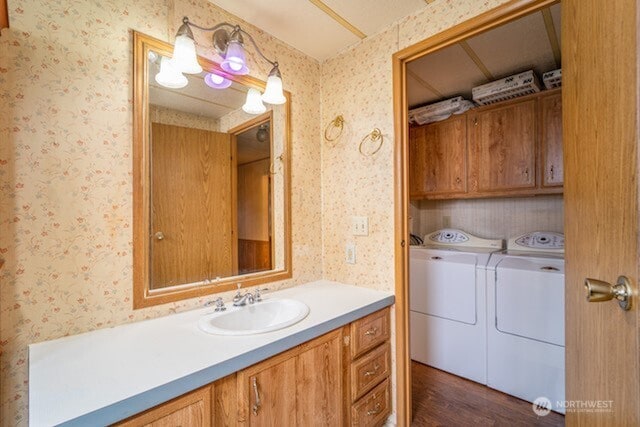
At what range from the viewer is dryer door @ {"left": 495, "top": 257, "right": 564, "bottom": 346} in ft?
5.56

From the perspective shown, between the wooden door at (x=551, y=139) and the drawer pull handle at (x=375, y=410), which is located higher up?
the wooden door at (x=551, y=139)

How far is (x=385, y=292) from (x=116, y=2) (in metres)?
1.76

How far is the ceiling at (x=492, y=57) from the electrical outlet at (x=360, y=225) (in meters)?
0.94

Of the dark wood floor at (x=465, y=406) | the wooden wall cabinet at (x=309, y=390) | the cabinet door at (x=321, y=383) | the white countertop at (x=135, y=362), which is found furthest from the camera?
the dark wood floor at (x=465, y=406)

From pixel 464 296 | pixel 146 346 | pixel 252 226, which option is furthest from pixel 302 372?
pixel 464 296

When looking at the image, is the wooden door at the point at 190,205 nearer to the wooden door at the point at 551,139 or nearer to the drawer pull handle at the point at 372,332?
the drawer pull handle at the point at 372,332

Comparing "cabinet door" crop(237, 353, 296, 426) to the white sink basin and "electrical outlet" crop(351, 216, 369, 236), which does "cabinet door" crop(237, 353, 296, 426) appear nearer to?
the white sink basin

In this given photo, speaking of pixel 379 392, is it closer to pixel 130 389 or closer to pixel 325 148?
pixel 130 389

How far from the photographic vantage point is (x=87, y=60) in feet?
3.30

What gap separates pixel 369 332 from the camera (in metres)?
1.38

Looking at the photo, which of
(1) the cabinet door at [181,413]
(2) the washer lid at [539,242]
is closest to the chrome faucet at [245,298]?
(1) the cabinet door at [181,413]

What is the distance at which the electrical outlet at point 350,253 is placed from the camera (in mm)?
1689

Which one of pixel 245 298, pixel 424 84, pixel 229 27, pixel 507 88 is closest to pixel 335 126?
pixel 229 27

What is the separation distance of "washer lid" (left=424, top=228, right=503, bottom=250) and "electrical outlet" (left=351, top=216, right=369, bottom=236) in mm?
1319
